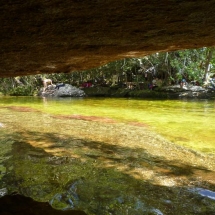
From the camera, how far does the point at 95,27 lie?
2332 mm

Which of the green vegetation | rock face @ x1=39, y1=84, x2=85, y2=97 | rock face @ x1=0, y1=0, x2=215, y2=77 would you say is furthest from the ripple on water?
rock face @ x1=39, y1=84, x2=85, y2=97

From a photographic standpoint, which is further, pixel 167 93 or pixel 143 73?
pixel 143 73

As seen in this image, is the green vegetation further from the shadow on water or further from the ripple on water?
the ripple on water

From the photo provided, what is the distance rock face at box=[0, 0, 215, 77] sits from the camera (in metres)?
1.89

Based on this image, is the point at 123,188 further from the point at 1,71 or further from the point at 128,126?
the point at 128,126

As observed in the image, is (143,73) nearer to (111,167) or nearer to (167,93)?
(167,93)

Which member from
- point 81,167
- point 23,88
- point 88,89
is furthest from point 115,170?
point 23,88

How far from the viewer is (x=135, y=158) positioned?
16.7ft

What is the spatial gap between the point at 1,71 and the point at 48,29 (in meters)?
1.91

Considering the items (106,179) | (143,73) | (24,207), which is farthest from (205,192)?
(143,73)

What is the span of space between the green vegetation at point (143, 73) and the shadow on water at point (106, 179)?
51.8 ft

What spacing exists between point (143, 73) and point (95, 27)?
22.9 meters

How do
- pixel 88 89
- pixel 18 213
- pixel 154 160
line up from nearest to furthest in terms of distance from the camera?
pixel 18 213 → pixel 154 160 → pixel 88 89

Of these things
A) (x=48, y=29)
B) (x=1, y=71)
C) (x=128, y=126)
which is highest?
(x=48, y=29)
